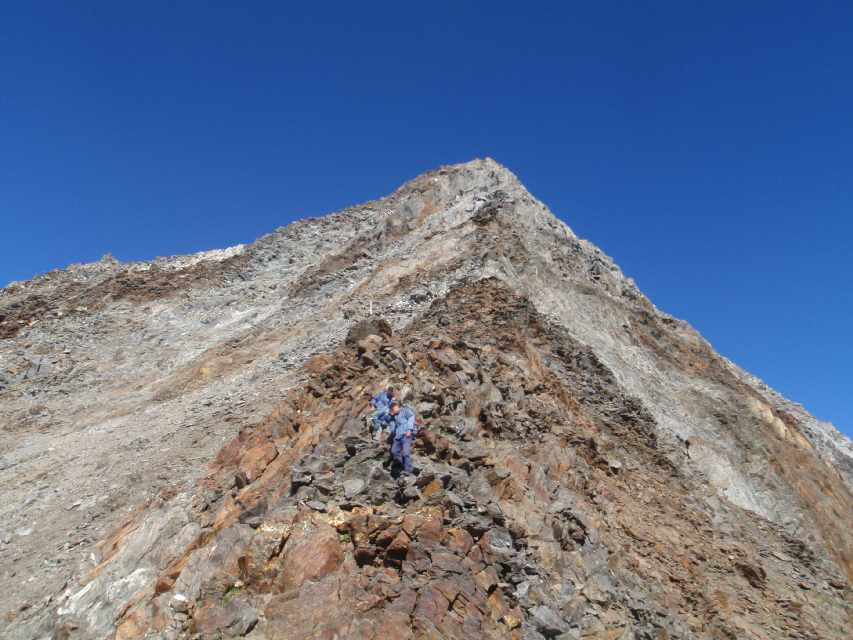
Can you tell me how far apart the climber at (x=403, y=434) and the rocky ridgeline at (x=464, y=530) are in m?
0.34

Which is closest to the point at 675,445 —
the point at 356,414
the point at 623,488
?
the point at 623,488

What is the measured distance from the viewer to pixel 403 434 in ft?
40.5

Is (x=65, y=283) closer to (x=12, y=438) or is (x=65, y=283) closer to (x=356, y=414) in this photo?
(x=12, y=438)

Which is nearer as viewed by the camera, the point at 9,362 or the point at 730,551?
the point at 730,551

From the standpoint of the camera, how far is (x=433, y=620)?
9.02 meters

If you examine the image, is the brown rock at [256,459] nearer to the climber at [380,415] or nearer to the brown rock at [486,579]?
the climber at [380,415]

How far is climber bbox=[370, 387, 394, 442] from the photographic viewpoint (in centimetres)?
1302

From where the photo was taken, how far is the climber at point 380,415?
42.7ft

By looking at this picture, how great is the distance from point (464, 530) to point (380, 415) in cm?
332

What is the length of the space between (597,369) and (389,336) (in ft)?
26.2

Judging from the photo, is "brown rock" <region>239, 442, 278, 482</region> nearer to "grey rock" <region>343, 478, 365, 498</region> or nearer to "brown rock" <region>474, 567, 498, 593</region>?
"grey rock" <region>343, 478, 365, 498</region>

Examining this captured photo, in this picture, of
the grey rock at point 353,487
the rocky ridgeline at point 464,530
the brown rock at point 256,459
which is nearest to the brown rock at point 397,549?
the rocky ridgeline at point 464,530

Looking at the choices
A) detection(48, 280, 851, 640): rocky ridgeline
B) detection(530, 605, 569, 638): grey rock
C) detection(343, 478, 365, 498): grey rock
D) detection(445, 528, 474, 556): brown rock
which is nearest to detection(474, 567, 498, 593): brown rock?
detection(48, 280, 851, 640): rocky ridgeline

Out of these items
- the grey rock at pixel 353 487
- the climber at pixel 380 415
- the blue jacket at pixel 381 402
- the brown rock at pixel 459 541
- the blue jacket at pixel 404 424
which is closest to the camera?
the brown rock at pixel 459 541
